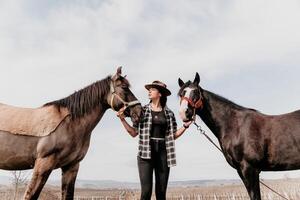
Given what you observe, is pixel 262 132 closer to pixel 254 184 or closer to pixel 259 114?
pixel 259 114

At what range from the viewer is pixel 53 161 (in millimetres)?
4859

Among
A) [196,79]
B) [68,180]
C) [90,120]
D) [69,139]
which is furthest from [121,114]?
[196,79]

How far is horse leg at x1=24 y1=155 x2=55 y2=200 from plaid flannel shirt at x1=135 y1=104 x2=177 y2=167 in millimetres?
1576

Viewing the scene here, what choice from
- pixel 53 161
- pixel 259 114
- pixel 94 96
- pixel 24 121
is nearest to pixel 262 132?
pixel 259 114

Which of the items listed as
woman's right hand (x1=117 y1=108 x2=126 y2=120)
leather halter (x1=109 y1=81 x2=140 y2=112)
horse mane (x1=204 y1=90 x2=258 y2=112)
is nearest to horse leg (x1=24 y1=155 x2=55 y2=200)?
woman's right hand (x1=117 y1=108 x2=126 y2=120)

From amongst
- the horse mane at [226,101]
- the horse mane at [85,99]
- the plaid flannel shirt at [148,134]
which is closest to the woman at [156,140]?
the plaid flannel shirt at [148,134]

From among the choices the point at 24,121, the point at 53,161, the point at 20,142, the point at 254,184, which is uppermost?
the point at 24,121

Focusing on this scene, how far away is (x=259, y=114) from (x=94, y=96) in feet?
11.4

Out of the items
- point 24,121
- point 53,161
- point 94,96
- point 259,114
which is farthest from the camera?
point 259,114

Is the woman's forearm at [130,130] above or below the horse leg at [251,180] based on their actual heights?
above

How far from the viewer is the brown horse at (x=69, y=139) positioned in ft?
16.0

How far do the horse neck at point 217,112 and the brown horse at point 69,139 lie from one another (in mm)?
1817

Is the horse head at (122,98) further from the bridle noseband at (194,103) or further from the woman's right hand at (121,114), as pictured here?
the bridle noseband at (194,103)

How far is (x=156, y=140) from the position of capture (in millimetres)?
4496
